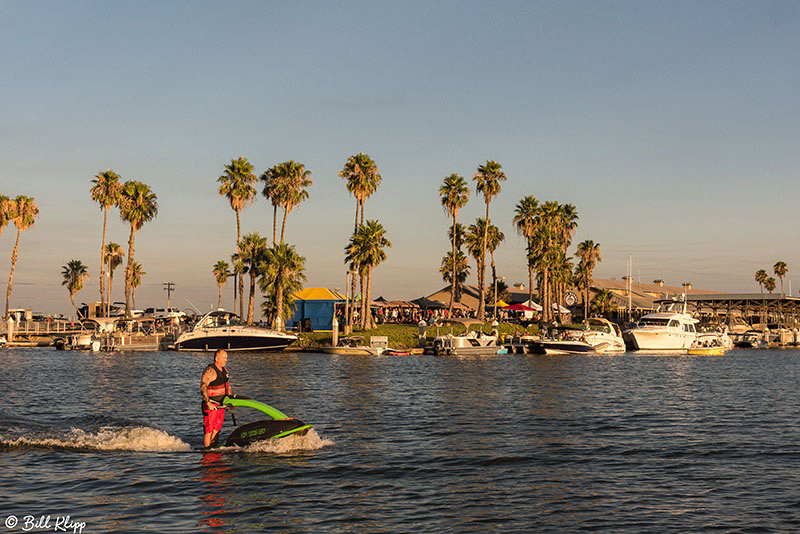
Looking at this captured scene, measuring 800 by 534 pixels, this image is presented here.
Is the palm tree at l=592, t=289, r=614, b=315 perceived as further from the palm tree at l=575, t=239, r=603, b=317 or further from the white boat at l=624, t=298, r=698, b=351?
the white boat at l=624, t=298, r=698, b=351

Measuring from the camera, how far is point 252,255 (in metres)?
81.2

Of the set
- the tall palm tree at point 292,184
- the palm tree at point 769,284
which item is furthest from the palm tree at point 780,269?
the tall palm tree at point 292,184

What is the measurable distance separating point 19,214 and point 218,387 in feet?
288

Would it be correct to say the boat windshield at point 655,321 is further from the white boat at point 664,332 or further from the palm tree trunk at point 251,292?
the palm tree trunk at point 251,292

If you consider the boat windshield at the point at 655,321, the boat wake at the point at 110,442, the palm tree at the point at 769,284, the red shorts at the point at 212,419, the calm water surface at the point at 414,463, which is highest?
the palm tree at the point at 769,284

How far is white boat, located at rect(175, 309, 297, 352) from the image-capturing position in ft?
220

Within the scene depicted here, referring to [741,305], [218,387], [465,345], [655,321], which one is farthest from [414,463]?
[741,305]

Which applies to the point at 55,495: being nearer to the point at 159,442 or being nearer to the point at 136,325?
the point at 159,442

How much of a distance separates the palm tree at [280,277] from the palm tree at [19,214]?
120ft

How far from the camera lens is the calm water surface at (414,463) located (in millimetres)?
11992

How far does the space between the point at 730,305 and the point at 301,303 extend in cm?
7485

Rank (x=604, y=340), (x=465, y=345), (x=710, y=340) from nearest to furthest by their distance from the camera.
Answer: (x=465, y=345)
(x=604, y=340)
(x=710, y=340)

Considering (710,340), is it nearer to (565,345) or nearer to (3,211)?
(565,345)

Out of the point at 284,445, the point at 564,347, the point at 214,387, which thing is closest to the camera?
the point at 214,387
